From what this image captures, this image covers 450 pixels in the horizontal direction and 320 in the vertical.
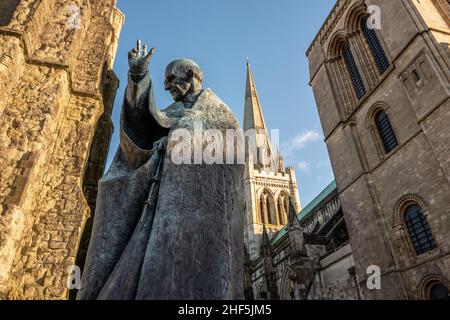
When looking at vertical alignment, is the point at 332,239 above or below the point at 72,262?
above

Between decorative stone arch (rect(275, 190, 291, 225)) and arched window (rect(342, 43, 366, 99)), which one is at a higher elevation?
decorative stone arch (rect(275, 190, 291, 225))

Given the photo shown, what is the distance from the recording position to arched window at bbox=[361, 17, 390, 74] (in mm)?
14023

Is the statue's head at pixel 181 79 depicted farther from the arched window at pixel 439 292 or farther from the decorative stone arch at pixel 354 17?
the decorative stone arch at pixel 354 17

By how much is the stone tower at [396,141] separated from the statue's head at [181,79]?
1061 cm

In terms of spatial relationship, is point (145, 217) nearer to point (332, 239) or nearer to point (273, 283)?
point (332, 239)

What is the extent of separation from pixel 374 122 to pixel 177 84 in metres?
14.0

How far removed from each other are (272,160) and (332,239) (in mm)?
26308

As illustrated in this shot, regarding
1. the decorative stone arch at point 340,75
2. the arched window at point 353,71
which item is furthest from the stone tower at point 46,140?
the arched window at point 353,71

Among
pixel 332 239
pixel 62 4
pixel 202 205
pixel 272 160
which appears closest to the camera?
pixel 202 205

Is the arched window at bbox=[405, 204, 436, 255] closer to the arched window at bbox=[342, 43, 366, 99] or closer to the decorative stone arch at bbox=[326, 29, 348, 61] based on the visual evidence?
the arched window at bbox=[342, 43, 366, 99]

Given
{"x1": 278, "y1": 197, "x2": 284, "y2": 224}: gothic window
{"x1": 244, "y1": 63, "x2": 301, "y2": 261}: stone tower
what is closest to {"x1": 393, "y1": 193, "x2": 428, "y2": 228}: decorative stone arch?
{"x1": 244, "y1": 63, "x2": 301, "y2": 261}: stone tower

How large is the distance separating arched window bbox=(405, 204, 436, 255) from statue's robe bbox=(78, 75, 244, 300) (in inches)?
451
